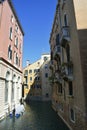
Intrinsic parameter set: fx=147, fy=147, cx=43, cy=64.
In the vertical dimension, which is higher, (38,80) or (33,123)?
(38,80)

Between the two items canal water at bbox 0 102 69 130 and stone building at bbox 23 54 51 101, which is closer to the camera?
canal water at bbox 0 102 69 130

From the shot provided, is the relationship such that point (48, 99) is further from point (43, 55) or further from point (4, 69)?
point (4, 69)

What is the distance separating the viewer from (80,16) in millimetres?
11102

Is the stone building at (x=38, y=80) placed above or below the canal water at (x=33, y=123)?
above

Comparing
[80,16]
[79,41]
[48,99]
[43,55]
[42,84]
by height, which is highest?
[43,55]

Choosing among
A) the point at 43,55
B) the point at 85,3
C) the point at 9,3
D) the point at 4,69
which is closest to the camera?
the point at 85,3

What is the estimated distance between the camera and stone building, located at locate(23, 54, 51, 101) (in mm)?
43875

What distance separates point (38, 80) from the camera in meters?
45.5

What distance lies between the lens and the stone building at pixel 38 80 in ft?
144

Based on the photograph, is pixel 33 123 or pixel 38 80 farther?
pixel 38 80

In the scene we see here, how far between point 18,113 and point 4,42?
31.4 feet

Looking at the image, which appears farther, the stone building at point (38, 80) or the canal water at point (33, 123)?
the stone building at point (38, 80)

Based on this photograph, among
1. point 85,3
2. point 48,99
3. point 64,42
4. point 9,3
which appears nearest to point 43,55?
point 48,99

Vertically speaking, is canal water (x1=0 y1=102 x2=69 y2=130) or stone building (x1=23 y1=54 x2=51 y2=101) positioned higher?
stone building (x1=23 y1=54 x2=51 y2=101)
